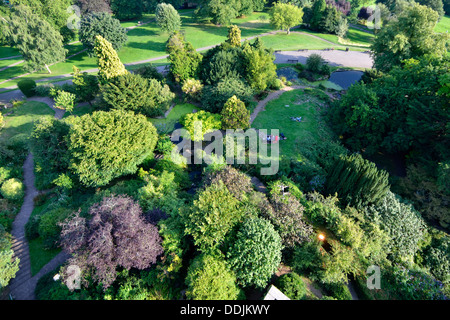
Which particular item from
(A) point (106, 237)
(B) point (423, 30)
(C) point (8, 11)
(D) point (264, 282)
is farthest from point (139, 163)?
(C) point (8, 11)

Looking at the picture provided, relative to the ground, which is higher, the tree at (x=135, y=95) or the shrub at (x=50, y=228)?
the tree at (x=135, y=95)

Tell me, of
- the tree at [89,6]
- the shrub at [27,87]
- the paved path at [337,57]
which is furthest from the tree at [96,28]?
the paved path at [337,57]

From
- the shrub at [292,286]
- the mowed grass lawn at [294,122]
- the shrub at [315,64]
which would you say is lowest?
the shrub at [292,286]

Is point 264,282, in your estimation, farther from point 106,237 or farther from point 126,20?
point 126,20

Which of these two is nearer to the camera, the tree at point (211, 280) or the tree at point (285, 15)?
the tree at point (211, 280)

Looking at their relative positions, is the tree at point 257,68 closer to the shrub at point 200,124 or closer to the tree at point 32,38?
the shrub at point 200,124

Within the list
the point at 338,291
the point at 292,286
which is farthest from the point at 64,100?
the point at 338,291
